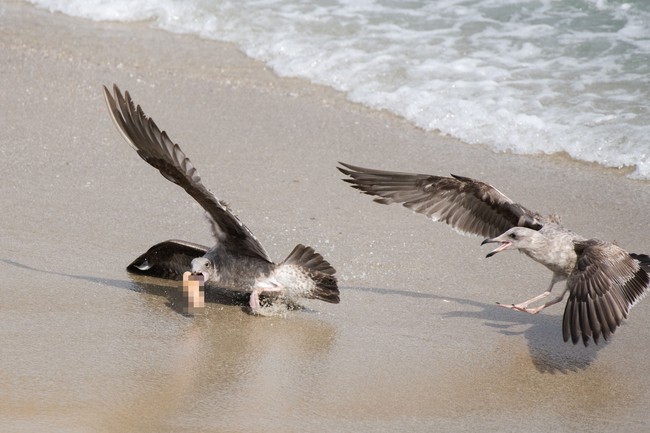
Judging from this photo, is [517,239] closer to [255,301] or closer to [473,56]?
[255,301]

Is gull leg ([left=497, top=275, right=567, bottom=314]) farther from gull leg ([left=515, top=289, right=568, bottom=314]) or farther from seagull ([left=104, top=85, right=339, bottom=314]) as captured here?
seagull ([left=104, top=85, right=339, bottom=314])

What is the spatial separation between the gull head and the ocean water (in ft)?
6.39

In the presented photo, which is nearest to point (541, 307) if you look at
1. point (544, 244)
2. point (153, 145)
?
point (544, 244)

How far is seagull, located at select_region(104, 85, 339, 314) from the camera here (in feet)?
14.8

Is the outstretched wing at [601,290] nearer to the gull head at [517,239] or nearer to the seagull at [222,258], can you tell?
the gull head at [517,239]

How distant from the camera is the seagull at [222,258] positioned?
451cm

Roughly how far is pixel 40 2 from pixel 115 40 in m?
1.43

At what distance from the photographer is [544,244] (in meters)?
5.02

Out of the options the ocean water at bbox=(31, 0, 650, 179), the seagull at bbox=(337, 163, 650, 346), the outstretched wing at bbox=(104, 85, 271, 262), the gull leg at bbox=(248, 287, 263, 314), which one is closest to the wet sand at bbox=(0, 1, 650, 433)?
the gull leg at bbox=(248, 287, 263, 314)

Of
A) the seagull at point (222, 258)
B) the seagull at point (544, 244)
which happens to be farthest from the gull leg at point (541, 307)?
the seagull at point (222, 258)

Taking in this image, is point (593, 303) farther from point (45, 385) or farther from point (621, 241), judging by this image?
point (45, 385)

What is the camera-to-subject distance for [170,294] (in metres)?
4.98

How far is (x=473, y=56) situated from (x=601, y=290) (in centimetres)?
453

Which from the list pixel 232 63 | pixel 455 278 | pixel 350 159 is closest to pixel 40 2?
pixel 232 63
